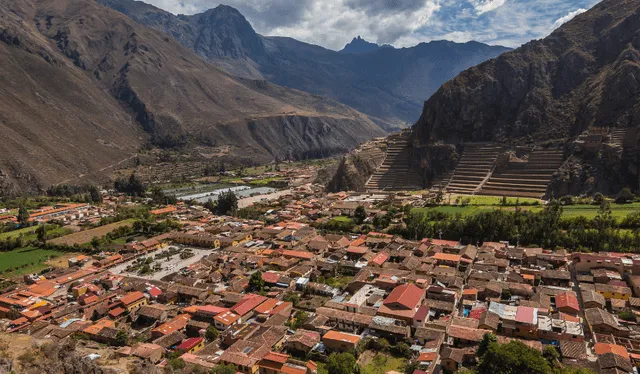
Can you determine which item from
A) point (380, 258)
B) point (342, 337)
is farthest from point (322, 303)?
point (380, 258)

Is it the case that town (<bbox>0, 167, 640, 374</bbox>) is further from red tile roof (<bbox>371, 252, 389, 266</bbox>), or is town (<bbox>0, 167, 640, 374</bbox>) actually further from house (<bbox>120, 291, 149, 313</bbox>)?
red tile roof (<bbox>371, 252, 389, 266</bbox>)

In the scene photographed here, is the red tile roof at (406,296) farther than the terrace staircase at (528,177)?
No

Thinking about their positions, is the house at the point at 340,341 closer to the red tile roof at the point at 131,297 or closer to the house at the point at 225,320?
Result: the house at the point at 225,320

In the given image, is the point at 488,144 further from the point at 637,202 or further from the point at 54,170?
the point at 54,170

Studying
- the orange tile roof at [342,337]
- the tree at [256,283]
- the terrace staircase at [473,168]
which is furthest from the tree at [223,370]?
the terrace staircase at [473,168]

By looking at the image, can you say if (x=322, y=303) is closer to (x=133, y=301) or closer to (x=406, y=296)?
(x=406, y=296)

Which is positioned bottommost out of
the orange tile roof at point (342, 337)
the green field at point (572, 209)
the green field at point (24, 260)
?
the green field at point (24, 260)

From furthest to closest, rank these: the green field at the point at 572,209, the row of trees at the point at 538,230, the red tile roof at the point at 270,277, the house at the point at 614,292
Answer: the green field at the point at 572,209
the row of trees at the point at 538,230
the red tile roof at the point at 270,277
the house at the point at 614,292
